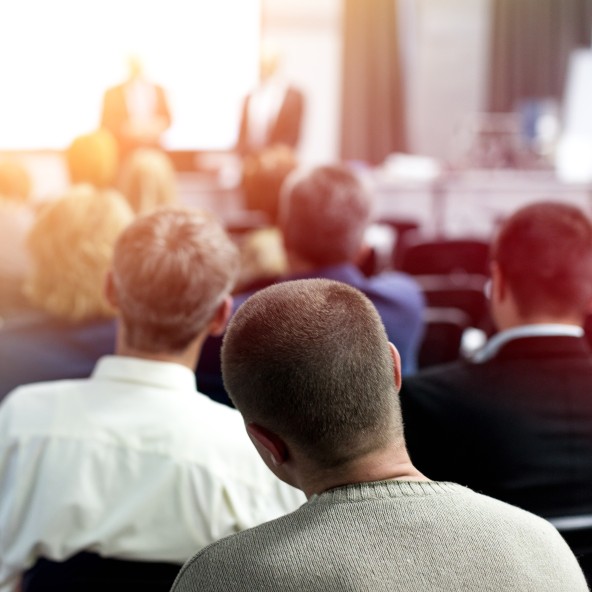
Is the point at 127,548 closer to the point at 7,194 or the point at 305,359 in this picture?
the point at 305,359

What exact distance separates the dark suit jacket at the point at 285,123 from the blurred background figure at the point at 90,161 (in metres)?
3.25

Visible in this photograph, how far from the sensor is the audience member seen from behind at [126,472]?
1.31 metres

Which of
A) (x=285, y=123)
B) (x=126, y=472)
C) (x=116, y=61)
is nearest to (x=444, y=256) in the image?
(x=126, y=472)

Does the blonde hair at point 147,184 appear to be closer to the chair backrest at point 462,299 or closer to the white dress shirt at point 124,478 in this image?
the chair backrest at point 462,299

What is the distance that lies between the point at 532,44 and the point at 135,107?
4.49 metres

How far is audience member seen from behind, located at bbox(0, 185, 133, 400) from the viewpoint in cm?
198

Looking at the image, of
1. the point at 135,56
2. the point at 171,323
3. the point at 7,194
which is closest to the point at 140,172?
the point at 7,194

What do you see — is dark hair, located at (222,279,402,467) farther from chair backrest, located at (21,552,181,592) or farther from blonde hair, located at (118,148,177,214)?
blonde hair, located at (118,148,177,214)

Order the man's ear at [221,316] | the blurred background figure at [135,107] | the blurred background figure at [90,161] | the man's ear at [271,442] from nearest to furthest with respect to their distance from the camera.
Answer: the man's ear at [271,442] → the man's ear at [221,316] → the blurred background figure at [90,161] → the blurred background figure at [135,107]

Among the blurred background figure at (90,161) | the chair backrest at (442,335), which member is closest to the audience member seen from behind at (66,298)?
the chair backrest at (442,335)

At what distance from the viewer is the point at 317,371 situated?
797mm

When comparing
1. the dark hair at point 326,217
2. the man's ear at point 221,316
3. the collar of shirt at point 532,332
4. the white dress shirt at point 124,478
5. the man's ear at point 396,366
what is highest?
the dark hair at point 326,217

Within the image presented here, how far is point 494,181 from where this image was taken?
6.73m

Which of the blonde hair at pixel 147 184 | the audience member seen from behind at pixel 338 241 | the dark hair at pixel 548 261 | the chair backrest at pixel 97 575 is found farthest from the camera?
the blonde hair at pixel 147 184
